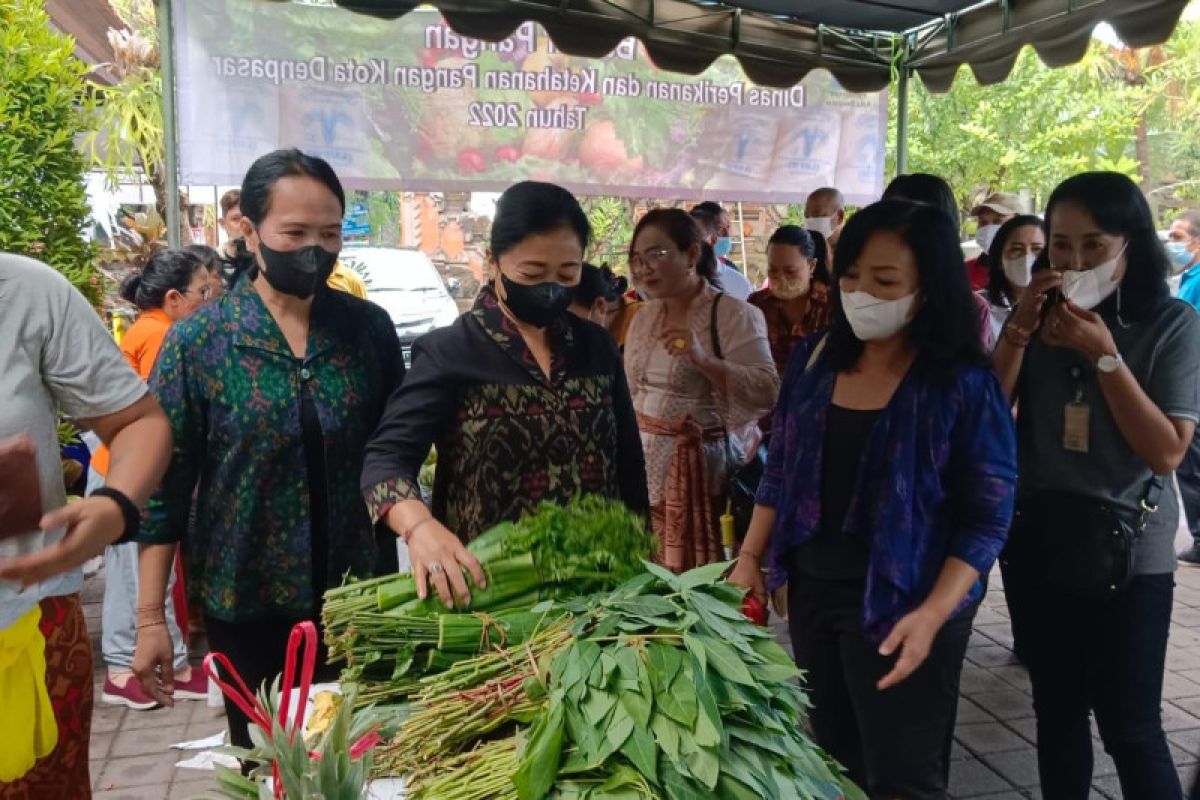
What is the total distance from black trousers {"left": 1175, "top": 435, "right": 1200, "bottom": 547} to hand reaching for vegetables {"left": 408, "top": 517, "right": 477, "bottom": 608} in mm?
5703

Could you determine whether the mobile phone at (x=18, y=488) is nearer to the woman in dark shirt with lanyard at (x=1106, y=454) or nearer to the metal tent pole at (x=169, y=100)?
the woman in dark shirt with lanyard at (x=1106, y=454)

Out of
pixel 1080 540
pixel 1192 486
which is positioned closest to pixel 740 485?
pixel 1080 540

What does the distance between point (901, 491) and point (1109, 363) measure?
0.65m

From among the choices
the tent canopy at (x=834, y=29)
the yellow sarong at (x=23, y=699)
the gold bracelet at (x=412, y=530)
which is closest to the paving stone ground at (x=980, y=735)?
the yellow sarong at (x=23, y=699)

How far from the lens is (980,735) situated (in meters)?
3.67

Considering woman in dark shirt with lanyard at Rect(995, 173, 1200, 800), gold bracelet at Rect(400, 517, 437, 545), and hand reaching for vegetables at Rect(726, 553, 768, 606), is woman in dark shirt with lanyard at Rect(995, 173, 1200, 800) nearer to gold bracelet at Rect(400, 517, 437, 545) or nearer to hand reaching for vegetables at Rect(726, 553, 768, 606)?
hand reaching for vegetables at Rect(726, 553, 768, 606)

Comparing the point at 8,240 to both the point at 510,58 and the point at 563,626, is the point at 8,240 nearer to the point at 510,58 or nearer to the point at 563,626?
the point at 510,58

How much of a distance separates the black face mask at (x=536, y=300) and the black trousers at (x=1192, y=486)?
209 inches

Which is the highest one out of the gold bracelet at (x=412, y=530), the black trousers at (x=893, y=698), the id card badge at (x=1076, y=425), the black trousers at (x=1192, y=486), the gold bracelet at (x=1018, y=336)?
the gold bracelet at (x=1018, y=336)

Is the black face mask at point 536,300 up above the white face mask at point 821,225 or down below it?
below

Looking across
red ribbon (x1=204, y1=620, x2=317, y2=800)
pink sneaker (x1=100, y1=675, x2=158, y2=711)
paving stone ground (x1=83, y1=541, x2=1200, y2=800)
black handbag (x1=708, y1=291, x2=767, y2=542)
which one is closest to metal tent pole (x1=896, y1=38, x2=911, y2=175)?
black handbag (x1=708, y1=291, x2=767, y2=542)

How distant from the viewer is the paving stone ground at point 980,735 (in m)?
3.31

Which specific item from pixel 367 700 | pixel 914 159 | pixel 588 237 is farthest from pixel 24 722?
pixel 914 159

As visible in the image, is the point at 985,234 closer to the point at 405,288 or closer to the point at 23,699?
the point at 23,699
